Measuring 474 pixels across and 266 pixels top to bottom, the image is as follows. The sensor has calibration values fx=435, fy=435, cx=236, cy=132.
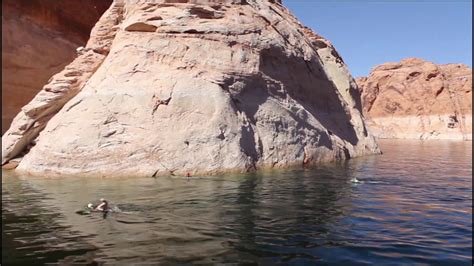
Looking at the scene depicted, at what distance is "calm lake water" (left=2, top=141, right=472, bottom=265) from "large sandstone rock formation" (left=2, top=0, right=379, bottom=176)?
1.87 meters

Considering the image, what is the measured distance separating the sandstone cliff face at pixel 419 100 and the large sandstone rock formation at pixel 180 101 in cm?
6644

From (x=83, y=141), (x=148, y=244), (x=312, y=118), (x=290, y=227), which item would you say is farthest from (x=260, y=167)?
(x=148, y=244)

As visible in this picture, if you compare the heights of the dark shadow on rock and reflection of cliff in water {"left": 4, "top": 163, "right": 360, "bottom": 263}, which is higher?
the dark shadow on rock

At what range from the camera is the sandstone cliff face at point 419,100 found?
85.1m

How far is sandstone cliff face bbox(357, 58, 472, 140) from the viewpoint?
8506cm

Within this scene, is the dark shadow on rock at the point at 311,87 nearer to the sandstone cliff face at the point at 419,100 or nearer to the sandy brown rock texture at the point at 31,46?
the sandy brown rock texture at the point at 31,46

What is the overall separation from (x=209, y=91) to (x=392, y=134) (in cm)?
7624

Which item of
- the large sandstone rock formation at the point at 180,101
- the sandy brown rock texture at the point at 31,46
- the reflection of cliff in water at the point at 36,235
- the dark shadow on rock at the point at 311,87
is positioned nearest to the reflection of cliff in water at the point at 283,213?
the reflection of cliff in water at the point at 36,235

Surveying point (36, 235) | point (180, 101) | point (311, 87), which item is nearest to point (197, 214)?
point (36, 235)

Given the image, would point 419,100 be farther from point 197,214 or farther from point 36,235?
point 36,235

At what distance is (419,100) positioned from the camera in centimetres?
9044

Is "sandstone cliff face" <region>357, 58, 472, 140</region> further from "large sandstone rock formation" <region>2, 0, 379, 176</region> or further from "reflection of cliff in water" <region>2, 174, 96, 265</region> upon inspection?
"reflection of cliff in water" <region>2, 174, 96, 265</region>

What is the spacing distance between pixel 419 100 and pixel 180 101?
82.3 m

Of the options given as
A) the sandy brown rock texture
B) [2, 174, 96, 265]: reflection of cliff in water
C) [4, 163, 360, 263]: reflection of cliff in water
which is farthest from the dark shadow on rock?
the sandy brown rock texture
